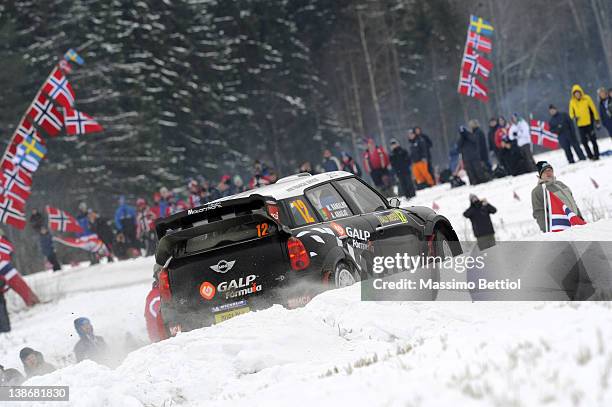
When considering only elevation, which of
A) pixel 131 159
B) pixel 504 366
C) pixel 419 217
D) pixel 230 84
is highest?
pixel 230 84

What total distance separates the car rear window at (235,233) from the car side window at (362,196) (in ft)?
5.61

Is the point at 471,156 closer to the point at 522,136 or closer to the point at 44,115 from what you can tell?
the point at 522,136

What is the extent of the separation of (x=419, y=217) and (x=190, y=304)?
3.39m

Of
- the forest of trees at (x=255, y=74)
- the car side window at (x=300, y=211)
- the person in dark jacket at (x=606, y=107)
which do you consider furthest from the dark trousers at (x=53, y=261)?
the car side window at (x=300, y=211)

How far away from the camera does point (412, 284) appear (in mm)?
8695

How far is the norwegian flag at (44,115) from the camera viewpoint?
1023 inches

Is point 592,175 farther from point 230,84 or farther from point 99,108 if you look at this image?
point 230,84

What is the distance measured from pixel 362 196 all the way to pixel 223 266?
244cm

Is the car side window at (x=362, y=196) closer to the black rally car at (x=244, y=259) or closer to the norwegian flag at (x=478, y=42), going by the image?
the black rally car at (x=244, y=259)

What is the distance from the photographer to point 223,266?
953 cm

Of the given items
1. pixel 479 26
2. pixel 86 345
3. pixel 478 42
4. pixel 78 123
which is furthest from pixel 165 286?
pixel 479 26

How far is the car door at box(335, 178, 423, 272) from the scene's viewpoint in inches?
428

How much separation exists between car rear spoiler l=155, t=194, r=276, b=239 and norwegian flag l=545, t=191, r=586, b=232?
4509 millimetres

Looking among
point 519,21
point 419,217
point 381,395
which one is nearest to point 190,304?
point 419,217
